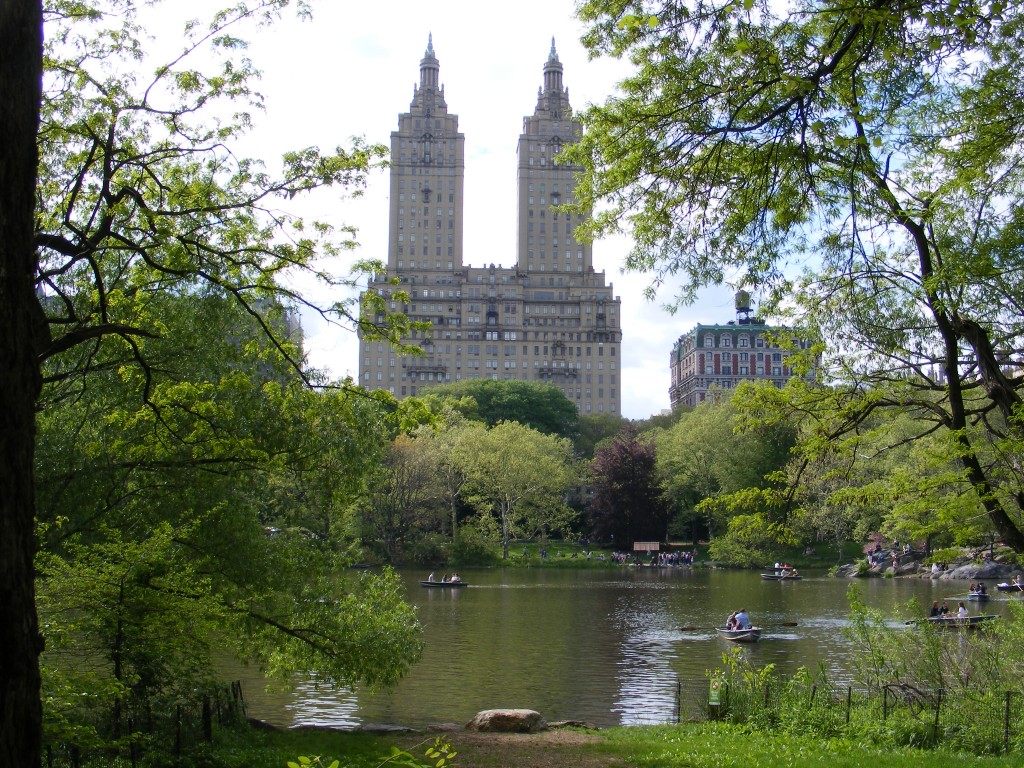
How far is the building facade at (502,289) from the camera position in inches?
5399

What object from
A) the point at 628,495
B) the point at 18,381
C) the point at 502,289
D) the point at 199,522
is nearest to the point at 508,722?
the point at 199,522

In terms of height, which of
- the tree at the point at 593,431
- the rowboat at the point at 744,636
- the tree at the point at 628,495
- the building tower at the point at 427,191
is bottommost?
the rowboat at the point at 744,636

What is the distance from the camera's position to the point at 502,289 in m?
139

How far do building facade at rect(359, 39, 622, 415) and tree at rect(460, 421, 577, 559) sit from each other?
73331 mm

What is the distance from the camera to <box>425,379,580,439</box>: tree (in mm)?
95188

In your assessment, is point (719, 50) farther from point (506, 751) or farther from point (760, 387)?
point (506, 751)

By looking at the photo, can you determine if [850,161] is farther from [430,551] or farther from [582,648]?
[430,551]

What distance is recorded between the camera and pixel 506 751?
42.6 feet

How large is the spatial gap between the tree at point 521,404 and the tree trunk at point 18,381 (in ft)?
284

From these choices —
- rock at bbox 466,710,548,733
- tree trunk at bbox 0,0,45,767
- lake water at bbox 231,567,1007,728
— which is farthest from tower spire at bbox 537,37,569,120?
tree trunk at bbox 0,0,45,767

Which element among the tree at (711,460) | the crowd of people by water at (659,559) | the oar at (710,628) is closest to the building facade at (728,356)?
the tree at (711,460)

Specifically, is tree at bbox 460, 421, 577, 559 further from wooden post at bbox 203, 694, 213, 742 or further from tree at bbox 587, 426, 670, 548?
wooden post at bbox 203, 694, 213, 742

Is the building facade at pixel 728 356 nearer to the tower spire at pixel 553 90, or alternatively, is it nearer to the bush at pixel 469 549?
the tower spire at pixel 553 90

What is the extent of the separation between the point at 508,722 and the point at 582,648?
35.3ft
